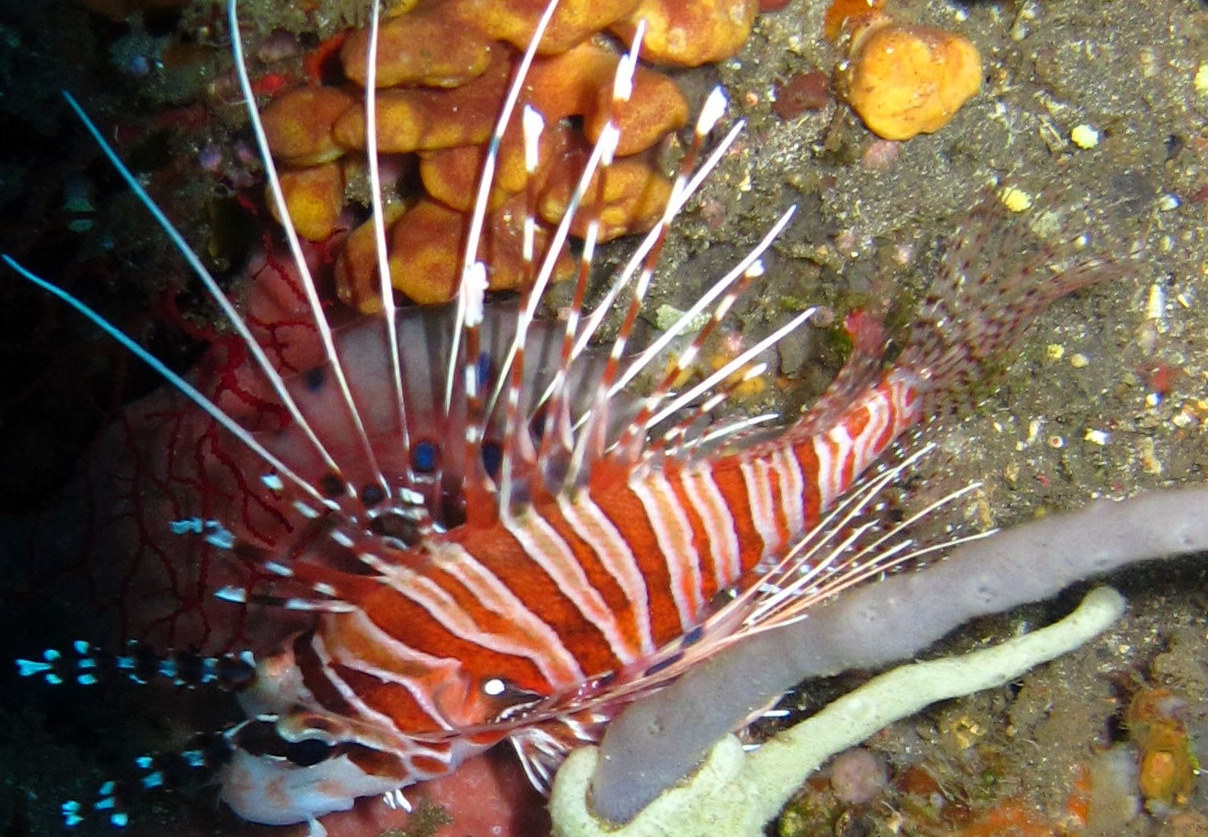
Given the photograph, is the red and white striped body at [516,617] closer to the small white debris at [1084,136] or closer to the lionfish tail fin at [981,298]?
the lionfish tail fin at [981,298]

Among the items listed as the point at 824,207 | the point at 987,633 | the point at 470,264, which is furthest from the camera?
the point at 987,633

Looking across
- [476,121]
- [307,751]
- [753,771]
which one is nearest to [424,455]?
[307,751]

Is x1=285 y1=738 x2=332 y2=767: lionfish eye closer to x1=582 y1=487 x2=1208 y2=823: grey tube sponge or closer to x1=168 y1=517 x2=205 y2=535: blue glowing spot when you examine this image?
x1=168 y1=517 x2=205 y2=535: blue glowing spot

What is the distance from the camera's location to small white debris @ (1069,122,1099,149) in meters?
3.20

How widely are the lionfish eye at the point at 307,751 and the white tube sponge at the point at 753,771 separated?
693mm

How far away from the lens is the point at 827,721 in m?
2.54

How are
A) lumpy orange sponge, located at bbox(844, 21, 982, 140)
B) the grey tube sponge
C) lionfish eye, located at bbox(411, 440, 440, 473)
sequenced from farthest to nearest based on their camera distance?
lionfish eye, located at bbox(411, 440, 440, 473), lumpy orange sponge, located at bbox(844, 21, 982, 140), the grey tube sponge

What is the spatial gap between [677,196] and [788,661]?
4.01ft

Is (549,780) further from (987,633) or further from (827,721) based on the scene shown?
(987,633)

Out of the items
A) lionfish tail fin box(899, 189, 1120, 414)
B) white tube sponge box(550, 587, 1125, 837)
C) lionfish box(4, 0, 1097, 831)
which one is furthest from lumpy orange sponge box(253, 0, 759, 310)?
white tube sponge box(550, 587, 1125, 837)

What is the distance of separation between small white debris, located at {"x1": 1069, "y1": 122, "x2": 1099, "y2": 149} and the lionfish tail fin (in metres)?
0.35

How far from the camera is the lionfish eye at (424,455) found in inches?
125

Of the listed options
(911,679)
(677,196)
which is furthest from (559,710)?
(677,196)

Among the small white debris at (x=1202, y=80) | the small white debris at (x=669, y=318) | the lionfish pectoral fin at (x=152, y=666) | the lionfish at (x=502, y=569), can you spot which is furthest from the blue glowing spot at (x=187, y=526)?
the small white debris at (x=1202, y=80)
